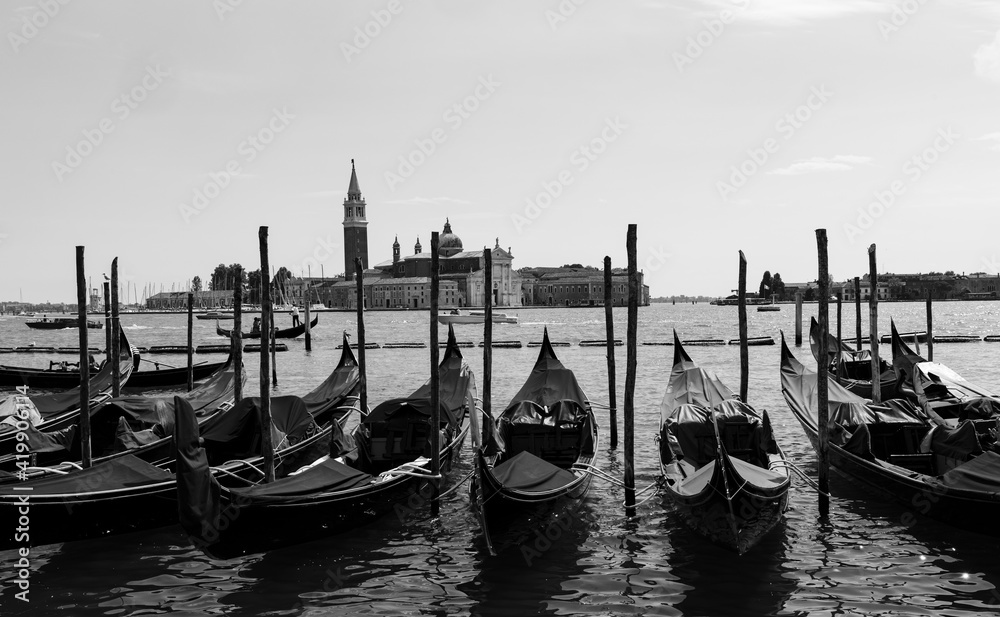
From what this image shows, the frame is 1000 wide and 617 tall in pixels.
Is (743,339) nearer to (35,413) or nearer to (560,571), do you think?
(560,571)

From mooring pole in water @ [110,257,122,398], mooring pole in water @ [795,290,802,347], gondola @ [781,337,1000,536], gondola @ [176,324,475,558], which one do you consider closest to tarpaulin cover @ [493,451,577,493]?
gondola @ [176,324,475,558]

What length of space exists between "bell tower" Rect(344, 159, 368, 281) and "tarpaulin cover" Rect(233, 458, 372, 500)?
321ft

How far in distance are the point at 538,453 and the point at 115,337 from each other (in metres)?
7.26

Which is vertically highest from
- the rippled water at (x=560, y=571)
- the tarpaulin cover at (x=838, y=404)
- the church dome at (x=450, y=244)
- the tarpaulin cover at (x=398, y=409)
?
the church dome at (x=450, y=244)

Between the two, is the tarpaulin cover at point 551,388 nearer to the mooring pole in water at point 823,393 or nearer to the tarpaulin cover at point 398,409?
the tarpaulin cover at point 398,409

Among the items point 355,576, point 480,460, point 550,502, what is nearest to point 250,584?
point 355,576

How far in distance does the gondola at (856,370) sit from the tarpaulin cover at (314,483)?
8.72 metres

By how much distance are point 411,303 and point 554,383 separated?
90.8 meters

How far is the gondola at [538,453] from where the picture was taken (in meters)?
6.75

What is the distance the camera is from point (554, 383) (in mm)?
11766

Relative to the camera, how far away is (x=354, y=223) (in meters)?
104

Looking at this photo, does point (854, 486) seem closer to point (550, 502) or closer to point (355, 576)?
point (550, 502)

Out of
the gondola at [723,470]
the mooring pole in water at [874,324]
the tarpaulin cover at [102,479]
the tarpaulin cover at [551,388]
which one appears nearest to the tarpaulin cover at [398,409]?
the tarpaulin cover at [551,388]

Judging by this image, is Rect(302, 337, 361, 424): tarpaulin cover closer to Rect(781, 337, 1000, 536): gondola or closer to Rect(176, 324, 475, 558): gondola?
Rect(176, 324, 475, 558): gondola
